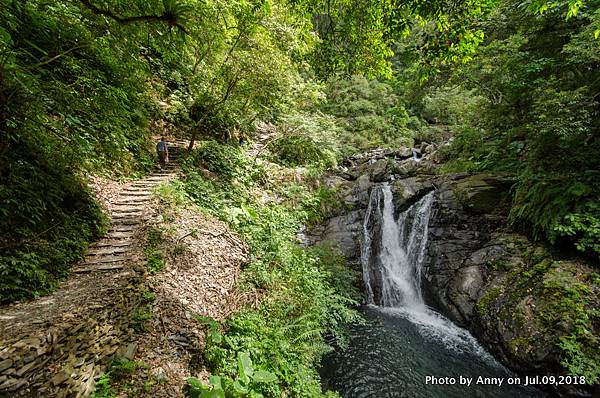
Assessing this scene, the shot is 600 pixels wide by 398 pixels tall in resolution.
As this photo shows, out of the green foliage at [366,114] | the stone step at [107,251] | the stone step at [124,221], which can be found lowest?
the stone step at [107,251]

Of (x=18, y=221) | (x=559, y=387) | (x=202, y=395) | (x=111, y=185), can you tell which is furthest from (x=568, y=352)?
(x=111, y=185)

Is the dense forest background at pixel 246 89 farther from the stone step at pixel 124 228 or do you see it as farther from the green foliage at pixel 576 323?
the green foliage at pixel 576 323

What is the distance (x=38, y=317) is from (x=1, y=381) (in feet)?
3.27

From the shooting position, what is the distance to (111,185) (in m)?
7.10

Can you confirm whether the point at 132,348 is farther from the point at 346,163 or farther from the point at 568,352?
the point at 346,163

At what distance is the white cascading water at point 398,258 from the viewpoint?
9195 mm

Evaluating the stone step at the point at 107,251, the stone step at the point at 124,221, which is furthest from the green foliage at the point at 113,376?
the stone step at the point at 124,221

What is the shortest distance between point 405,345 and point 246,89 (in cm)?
905

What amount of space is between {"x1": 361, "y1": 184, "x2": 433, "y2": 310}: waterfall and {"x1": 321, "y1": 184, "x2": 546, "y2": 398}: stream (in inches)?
1.3

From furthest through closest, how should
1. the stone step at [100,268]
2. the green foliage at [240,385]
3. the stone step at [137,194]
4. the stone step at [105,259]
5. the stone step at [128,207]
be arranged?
the stone step at [137,194] → the stone step at [128,207] → the stone step at [105,259] → the stone step at [100,268] → the green foliage at [240,385]

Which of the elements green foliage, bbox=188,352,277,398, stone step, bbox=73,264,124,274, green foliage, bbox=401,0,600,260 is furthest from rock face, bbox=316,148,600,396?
stone step, bbox=73,264,124,274

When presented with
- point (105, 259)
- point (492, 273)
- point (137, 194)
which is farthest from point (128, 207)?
point (492, 273)

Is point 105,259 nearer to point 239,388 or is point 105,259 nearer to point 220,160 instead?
point 239,388

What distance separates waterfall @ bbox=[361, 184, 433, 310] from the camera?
32.7ft
